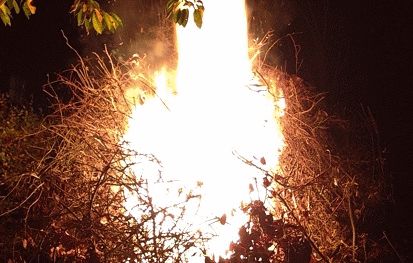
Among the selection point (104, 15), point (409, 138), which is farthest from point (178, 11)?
point (409, 138)

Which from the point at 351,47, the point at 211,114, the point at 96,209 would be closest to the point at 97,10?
the point at 211,114

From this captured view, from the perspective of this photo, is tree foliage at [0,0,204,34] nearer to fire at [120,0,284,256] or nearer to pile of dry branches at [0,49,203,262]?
pile of dry branches at [0,49,203,262]

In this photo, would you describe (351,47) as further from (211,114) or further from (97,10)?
(97,10)

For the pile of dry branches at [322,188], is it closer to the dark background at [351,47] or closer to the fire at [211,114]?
the fire at [211,114]

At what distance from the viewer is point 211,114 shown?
5.20m

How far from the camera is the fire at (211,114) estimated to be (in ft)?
16.5

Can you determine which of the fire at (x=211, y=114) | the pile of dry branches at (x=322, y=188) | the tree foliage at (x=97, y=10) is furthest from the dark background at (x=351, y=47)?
the tree foliage at (x=97, y=10)

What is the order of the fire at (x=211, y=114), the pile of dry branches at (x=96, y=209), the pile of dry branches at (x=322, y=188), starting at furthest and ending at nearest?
the fire at (x=211, y=114), the pile of dry branches at (x=322, y=188), the pile of dry branches at (x=96, y=209)

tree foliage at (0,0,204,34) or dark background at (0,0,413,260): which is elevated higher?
dark background at (0,0,413,260)

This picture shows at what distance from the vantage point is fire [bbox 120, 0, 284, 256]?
5020 mm

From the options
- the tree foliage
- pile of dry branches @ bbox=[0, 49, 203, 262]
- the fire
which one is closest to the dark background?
the fire

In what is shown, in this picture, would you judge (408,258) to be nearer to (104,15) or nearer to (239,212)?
(239,212)

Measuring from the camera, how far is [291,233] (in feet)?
13.6

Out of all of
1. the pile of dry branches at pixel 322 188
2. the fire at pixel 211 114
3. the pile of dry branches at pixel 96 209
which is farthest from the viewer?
the fire at pixel 211 114
